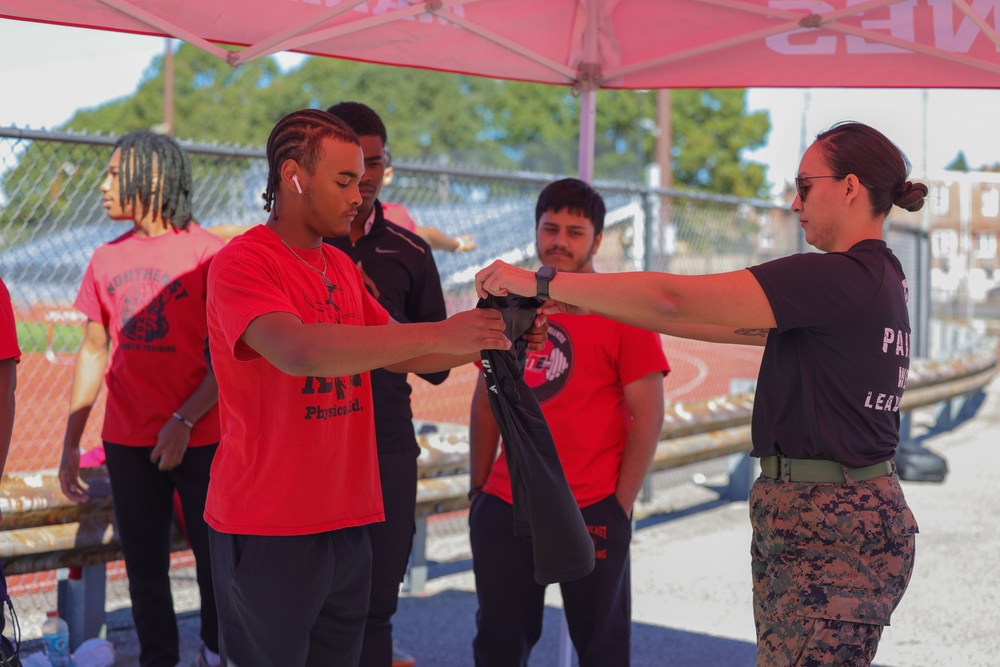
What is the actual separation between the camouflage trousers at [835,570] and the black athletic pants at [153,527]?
2498 millimetres

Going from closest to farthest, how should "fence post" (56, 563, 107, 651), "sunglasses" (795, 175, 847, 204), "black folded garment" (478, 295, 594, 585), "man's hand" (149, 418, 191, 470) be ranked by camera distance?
"sunglasses" (795, 175, 847, 204) → "black folded garment" (478, 295, 594, 585) → "man's hand" (149, 418, 191, 470) → "fence post" (56, 563, 107, 651)

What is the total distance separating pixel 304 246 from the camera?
3049mm

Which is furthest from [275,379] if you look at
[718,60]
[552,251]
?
[718,60]

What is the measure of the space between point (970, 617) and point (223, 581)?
15.8 ft

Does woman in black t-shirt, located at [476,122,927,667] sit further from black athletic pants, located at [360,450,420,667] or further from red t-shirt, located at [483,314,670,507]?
black athletic pants, located at [360,450,420,667]

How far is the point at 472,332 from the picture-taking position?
2.87 meters

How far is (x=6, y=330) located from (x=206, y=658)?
2180 mm

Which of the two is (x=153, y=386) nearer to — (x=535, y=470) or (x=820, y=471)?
(x=535, y=470)

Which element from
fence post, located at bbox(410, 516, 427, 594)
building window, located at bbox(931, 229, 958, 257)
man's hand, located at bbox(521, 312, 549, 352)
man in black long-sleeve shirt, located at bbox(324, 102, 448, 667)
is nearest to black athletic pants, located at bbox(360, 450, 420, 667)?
man in black long-sleeve shirt, located at bbox(324, 102, 448, 667)

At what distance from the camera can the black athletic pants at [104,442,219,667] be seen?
14.8 feet

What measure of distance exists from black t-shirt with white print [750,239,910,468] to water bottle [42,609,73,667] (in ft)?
11.3

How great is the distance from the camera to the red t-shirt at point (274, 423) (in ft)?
9.41

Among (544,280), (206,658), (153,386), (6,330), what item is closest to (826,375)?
(544,280)

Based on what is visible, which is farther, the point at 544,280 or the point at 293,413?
the point at 544,280
